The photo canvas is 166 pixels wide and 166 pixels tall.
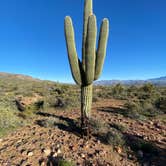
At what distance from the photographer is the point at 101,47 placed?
665 centimetres

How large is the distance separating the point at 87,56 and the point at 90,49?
25cm

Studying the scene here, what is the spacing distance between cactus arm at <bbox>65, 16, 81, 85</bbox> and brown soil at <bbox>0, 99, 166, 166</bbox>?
5.92 ft

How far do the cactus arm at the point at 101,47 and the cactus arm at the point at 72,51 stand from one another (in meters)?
0.69

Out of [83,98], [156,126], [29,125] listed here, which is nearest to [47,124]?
[29,125]

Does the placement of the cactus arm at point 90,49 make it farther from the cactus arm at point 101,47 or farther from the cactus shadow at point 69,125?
the cactus shadow at point 69,125

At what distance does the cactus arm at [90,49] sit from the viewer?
20.5 feet

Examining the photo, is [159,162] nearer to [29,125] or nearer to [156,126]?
[156,126]

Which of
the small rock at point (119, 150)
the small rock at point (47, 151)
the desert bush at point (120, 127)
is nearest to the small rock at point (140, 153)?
the small rock at point (119, 150)

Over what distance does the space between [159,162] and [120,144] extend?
1.05 meters

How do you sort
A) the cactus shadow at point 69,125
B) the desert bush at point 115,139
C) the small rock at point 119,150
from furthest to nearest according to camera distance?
the cactus shadow at point 69,125 < the desert bush at point 115,139 < the small rock at point 119,150

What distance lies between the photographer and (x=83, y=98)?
651 cm

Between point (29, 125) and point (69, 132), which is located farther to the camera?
point (29, 125)

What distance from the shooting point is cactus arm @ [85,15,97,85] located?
246 inches

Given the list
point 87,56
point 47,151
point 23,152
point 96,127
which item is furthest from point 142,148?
point 87,56
